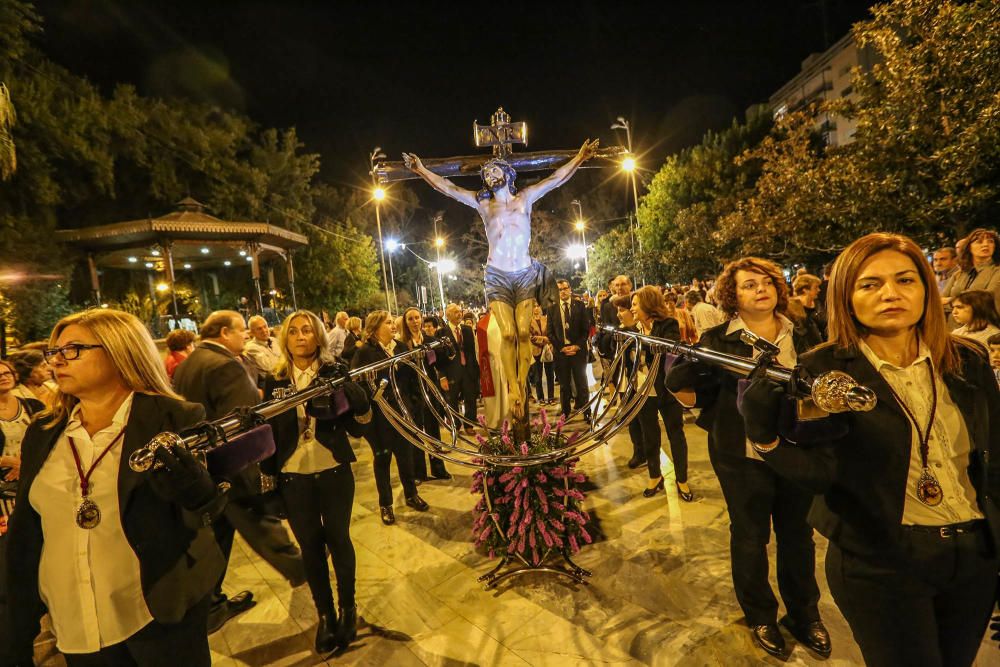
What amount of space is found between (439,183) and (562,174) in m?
0.95

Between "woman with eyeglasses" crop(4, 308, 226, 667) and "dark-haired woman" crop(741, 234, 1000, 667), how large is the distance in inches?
81.2

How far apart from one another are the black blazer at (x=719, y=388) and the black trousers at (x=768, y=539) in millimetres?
103

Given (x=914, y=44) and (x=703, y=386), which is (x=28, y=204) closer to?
(x=703, y=386)

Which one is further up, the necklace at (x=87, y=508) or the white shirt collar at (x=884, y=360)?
the white shirt collar at (x=884, y=360)

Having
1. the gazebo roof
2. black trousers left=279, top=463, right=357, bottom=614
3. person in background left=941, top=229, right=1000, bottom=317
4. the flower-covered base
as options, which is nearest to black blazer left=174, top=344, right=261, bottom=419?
black trousers left=279, top=463, right=357, bottom=614

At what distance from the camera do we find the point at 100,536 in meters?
1.68

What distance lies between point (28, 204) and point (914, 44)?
24.9 m

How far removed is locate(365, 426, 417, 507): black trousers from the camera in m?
4.68

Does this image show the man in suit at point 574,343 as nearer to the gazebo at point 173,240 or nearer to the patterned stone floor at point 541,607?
the patterned stone floor at point 541,607

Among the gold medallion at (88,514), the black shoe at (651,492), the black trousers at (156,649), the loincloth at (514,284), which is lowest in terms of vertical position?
the black shoe at (651,492)

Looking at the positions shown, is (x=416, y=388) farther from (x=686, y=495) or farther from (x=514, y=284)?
(x=686, y=495)

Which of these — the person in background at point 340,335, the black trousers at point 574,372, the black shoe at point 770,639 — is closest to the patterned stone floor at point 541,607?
the black shoe at point 770,639

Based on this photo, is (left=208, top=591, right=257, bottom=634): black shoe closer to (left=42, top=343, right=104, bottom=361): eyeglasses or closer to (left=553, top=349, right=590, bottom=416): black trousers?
(left=42, top=343, right=104, bottom=361): eyeglasses

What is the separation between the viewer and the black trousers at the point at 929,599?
1.45 metres
